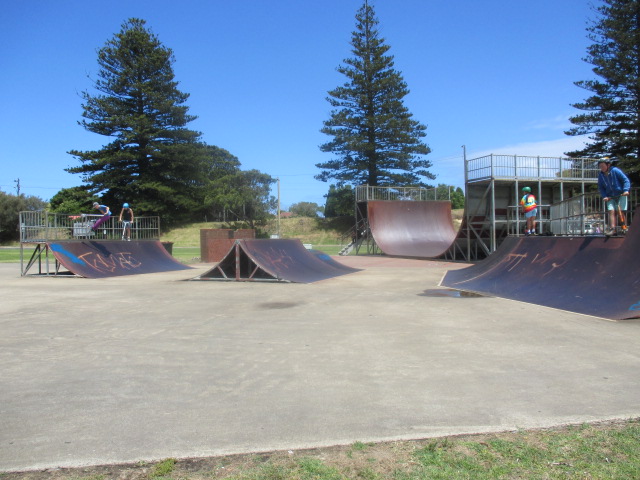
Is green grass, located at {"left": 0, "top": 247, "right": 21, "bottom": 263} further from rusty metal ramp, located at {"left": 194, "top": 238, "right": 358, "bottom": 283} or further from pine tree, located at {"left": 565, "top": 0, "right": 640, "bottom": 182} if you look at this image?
pine tree, located at {"left": 565, "top": 0, "right": 640, "bottom": 182}

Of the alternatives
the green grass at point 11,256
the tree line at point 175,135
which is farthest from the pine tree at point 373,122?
the green grass at point 11,256

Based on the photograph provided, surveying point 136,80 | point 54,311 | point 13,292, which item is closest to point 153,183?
point 136,80

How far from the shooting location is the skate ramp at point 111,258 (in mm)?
14773

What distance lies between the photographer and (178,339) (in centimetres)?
594

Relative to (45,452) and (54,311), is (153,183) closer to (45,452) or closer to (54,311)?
(54,311)

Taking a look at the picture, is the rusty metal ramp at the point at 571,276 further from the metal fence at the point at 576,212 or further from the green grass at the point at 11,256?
the green grass at the point at 11,256

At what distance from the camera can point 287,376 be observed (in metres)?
4.35

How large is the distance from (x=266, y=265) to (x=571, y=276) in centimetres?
731

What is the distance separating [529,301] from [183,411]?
690 centimetres

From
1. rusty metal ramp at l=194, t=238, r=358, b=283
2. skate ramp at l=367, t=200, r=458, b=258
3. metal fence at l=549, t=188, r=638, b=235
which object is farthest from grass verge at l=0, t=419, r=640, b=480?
skate ramp at l=367, t=200, r=458, b=258

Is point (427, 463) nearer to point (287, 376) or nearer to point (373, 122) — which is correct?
point (287, 376)

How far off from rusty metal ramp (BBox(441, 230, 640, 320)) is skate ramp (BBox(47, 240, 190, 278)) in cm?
1006

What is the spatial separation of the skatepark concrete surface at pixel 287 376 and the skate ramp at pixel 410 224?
1933 cm

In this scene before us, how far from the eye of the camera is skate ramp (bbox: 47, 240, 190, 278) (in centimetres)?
1477
